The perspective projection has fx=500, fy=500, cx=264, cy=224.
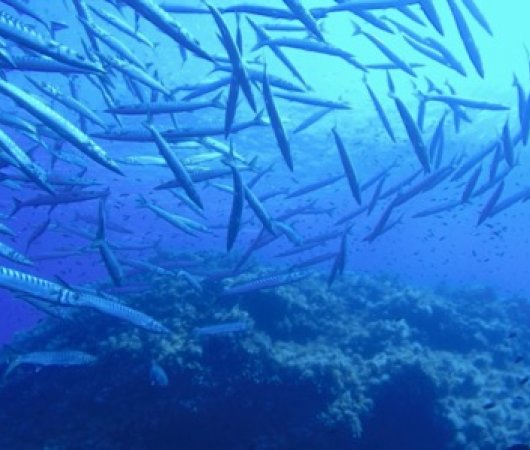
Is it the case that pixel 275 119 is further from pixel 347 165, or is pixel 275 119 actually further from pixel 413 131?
pixel 413 131

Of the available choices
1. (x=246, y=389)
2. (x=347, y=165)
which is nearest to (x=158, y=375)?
(x=246, y=389)

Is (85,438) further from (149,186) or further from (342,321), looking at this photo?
(149,186)

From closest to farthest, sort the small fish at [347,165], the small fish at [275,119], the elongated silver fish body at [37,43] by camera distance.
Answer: the elongated silver fish body at [37,43]
the small fish at [275,119]
the small fish at [347,165]

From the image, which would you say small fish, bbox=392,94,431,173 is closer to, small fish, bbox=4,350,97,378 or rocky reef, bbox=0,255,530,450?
rocky reef, bbox=0,255,530,450

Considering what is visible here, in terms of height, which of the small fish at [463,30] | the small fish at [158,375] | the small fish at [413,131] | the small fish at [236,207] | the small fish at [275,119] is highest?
the small fish at [463,30]

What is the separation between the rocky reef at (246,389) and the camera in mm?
7938

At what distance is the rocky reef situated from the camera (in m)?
7.94

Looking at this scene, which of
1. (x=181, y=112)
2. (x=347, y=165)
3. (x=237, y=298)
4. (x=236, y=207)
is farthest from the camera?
(x=237, y=298)

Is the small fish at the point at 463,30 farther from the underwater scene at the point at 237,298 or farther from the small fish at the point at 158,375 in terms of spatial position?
the small fish at the point at 158,375

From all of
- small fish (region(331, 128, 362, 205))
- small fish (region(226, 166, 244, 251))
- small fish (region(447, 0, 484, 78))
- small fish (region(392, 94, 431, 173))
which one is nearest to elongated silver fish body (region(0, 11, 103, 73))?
small fish (region(226, 166, 244, 251))

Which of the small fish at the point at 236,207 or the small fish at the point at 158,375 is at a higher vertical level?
the small fish at the point at 236,207

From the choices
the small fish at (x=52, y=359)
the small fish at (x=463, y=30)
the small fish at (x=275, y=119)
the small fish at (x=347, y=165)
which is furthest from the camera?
the small fish at (x=52, y=359)

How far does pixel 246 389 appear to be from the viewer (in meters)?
8.31

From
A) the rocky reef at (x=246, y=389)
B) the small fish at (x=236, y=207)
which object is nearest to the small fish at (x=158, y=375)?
the rocky reef at (x=246, y=389)
